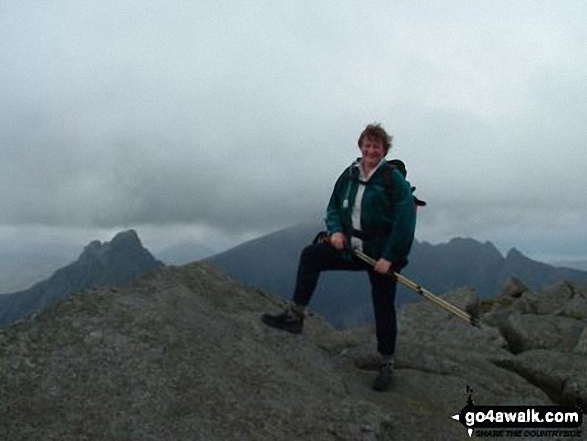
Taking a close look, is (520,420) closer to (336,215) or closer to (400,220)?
(400,220)

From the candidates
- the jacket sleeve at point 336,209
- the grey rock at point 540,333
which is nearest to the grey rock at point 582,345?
the grey rock at point 540,333

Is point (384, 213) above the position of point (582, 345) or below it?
above

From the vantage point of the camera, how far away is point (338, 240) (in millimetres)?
11727

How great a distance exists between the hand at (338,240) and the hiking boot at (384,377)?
2.53 m

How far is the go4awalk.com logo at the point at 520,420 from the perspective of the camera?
1137cm

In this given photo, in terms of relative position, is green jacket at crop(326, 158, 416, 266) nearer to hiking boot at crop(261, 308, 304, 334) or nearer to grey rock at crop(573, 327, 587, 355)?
hiking boot at crop(261, 308, 304, 334)

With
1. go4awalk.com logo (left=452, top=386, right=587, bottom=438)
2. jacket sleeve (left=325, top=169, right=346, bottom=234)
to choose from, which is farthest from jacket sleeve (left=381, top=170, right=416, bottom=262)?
go4awalk.com logo (left=452, top=386, right=587, bottom=438)

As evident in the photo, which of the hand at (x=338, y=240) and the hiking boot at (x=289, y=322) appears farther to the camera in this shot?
the hiking boot at (x=289, y=322)

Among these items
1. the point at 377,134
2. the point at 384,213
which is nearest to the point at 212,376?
the point at 384,213

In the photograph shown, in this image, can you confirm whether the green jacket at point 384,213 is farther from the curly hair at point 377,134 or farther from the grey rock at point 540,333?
the grey rock at point 540,333

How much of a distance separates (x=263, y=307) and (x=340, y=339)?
2024 millimetres

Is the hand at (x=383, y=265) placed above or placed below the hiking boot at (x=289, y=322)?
above

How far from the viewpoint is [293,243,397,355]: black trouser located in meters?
11.7

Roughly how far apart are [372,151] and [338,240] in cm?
181
